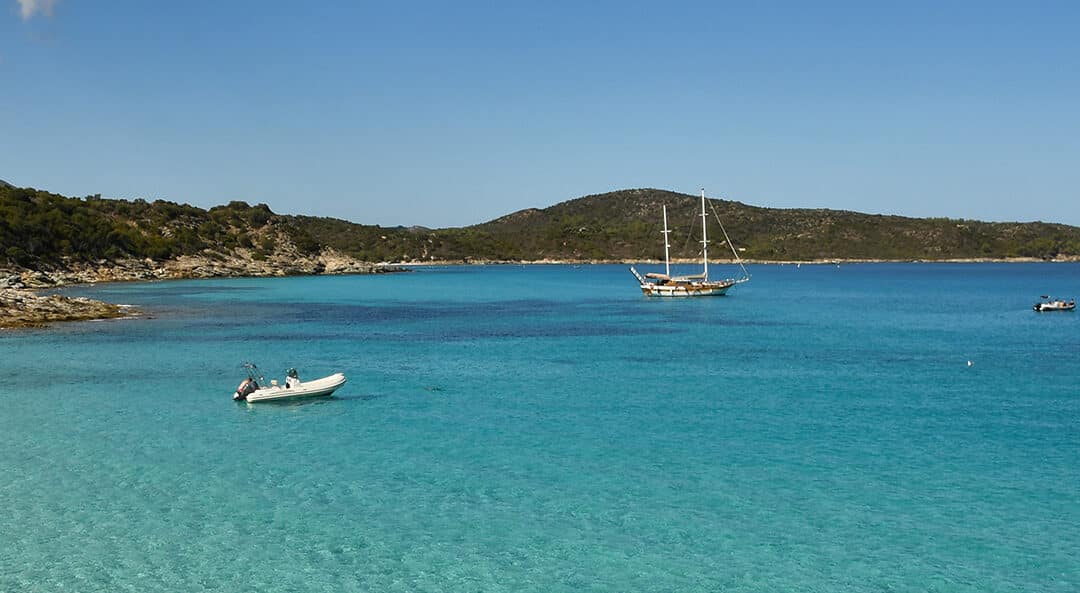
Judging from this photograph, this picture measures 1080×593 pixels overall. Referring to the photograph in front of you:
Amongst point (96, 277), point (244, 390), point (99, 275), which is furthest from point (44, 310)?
point (99, 275)

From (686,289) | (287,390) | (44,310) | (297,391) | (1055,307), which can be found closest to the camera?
(287,390)

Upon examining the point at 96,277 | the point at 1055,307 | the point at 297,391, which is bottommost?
the point at 1055,307

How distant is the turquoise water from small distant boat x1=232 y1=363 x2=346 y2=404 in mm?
564

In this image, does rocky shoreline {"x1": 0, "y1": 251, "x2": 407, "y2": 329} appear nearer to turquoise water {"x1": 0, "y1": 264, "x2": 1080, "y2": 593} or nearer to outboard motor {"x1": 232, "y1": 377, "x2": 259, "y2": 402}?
turquoise water {"x1": 0, "y1": 264, "x2": 1080, "y2": 593}

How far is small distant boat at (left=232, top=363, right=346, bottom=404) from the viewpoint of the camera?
34.4 metres

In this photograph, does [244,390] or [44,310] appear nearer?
[244,390]

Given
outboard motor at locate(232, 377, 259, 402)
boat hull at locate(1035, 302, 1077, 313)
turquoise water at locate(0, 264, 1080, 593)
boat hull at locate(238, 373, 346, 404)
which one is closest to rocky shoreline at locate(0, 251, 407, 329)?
turquoise water at locate(0, 264, 1080, 593)

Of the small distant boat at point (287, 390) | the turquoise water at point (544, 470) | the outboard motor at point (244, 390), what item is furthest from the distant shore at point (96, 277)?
the small distant boat at point (287, 390)

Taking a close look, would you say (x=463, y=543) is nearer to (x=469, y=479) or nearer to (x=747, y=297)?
(x=469, y=479)

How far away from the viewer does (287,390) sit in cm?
3469

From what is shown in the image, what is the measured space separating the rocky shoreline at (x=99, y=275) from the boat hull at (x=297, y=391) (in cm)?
3871

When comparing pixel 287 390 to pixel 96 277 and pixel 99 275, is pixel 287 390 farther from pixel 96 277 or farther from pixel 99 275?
pixel 99 275

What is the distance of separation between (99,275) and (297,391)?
114m

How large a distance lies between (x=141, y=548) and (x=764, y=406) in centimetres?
2375
